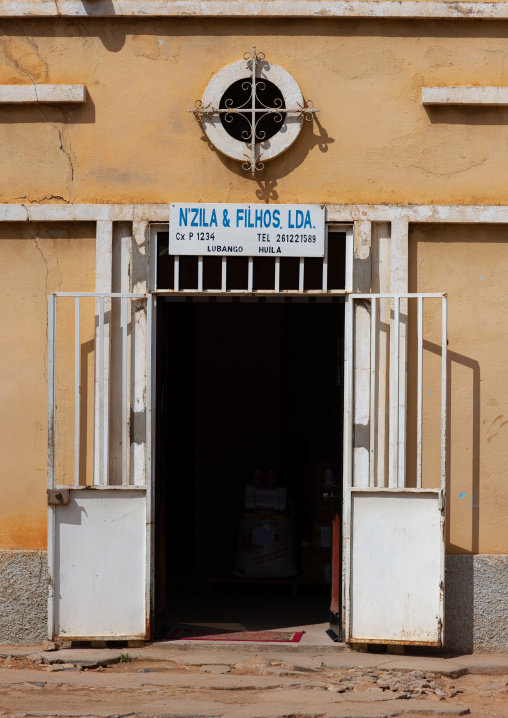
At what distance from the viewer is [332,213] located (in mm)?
6676

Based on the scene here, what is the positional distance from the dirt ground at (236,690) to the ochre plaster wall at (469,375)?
45.3 inches

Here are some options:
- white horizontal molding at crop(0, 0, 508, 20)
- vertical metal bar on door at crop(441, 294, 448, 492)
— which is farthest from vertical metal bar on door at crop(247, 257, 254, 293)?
white horizontal molding at crop(0, 0, 508, 20)

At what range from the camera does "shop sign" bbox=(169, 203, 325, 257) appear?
6637 millimetres

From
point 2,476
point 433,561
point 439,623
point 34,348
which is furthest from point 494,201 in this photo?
point 2,476

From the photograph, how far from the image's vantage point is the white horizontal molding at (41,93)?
22.0ft

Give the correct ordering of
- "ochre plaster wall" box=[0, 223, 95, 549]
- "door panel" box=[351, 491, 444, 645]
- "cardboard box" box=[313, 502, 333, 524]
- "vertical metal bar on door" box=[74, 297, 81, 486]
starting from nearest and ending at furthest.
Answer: "door panel" box=[351, 491, 444, 645] < "vertical metal bar on door" box=[74, 297, 81, 486] < "ochre plaster wall" box=[0, 223, 95, 549] < "cardboard box" box=[313, 502, 333, 524]

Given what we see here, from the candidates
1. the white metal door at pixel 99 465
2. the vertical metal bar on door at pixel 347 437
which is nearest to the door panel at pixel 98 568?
the white metal door at pixel 99 465

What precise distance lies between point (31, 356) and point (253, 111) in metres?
2.41

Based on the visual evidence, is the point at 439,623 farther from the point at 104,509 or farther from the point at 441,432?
the point at 104,509

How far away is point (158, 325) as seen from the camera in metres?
6.89

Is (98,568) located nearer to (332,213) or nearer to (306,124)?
(332,213)

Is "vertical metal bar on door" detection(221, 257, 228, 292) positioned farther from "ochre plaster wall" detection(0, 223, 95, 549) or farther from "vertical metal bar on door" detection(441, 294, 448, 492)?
"vertical metal bar on door" detection(441, 294, 448, 492)

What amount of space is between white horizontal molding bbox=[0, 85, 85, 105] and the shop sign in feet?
3.57

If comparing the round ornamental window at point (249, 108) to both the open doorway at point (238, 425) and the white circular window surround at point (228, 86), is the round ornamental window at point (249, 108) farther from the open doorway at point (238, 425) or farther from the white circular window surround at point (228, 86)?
the open doorway at point (238, 425)
